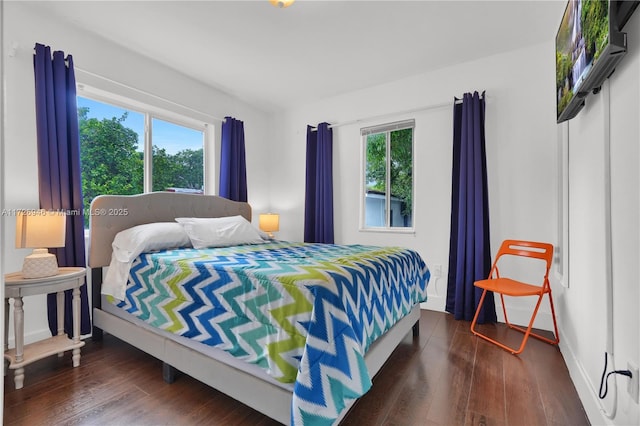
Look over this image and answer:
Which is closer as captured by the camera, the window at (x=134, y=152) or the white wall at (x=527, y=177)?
the white wall at (x=527, y=177)

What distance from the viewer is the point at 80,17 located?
7.71 ft

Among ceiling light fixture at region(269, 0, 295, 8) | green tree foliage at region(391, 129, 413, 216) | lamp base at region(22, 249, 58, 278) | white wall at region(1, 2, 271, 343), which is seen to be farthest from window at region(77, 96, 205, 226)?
green tree foliage at region(391, 129, 413, 216)

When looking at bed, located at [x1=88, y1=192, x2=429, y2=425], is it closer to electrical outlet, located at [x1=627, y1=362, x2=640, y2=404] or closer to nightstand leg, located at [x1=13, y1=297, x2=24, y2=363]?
nightstand leg, located at [x1=13, y1=297, x2=24, y2=363]

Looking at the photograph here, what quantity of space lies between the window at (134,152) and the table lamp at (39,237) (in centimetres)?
71

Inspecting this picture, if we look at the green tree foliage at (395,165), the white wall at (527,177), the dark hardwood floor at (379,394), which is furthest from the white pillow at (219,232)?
the green tree foliage at (395,165)

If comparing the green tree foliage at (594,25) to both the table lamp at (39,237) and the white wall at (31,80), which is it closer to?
the table lamp at (39,237)

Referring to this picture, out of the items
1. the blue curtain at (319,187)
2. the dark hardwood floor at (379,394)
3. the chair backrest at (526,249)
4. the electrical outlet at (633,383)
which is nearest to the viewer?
the electrical outlet at (633,383)

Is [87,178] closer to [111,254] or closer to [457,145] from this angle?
[111,254]

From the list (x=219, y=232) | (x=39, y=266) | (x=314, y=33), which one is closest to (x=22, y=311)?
Result: (x=39, y=266)

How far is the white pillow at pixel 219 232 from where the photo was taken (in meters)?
2.60

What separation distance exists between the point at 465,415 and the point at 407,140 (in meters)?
2.76

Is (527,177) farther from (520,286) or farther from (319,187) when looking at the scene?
(319,187)

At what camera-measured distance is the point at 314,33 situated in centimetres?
257

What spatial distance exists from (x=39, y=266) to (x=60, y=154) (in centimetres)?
89
